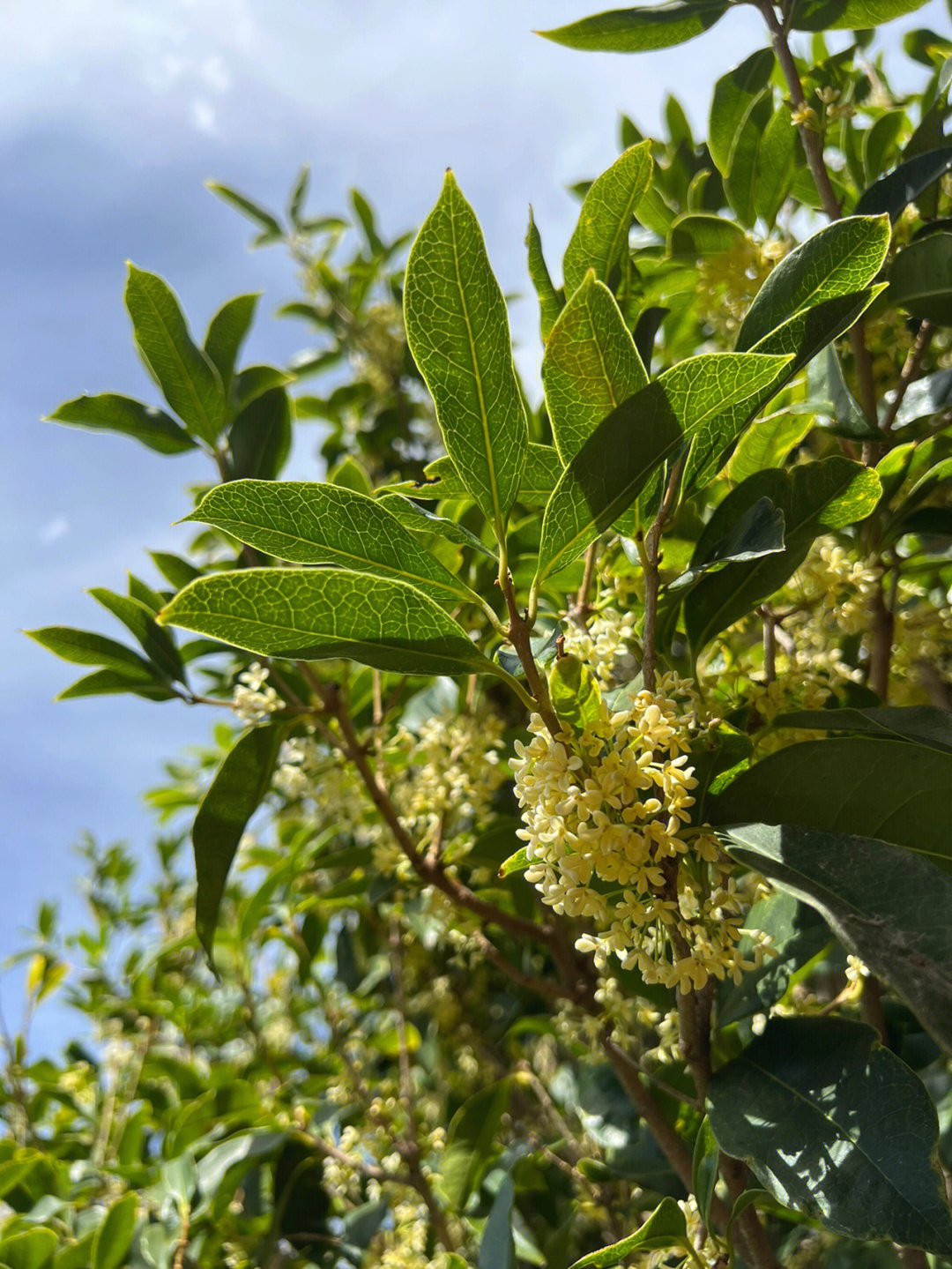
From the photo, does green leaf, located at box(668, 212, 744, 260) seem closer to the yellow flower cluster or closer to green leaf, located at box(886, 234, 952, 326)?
green leaf, located at box(886, 234, 952, 326)

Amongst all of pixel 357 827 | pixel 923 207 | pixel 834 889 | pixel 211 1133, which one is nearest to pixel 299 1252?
pixel 211 1133

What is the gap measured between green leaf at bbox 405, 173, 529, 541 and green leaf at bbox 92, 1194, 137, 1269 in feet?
5.49

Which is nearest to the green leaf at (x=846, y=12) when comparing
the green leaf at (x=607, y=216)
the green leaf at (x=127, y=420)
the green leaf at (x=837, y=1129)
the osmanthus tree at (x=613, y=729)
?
the osmanthus tree at (x=613, y=729)

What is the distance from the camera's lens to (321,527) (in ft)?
2.60

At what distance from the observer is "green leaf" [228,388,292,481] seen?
145 cm

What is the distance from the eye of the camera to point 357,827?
180 cm

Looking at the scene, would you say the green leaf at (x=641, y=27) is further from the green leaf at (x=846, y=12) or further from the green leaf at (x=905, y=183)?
the green leaf at (x=905, y=183)

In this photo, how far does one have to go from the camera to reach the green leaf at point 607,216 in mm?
982

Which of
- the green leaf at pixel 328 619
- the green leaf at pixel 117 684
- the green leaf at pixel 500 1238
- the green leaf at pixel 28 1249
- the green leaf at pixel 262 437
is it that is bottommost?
the green leaf at pixel 500 1238

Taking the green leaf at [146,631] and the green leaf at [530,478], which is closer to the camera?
the green leaf at [530,478]

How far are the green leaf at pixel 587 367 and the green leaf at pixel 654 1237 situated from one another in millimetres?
740

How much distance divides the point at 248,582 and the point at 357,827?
1.14m

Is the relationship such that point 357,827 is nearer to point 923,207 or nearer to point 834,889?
point 834,889

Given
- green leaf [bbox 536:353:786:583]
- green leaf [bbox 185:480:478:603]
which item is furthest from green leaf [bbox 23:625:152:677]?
green leaf [bbox 536:353:786:583]
